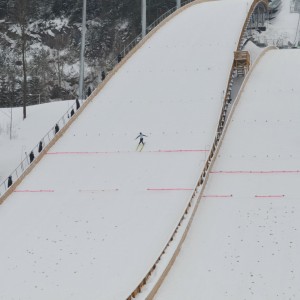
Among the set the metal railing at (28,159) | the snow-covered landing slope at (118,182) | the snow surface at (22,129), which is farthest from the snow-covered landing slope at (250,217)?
the snow surface at (22,129)

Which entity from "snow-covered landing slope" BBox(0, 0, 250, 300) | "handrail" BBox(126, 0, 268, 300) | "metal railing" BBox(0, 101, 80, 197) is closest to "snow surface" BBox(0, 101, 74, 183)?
"metal railing" BBox(0, 101, 80, 197)

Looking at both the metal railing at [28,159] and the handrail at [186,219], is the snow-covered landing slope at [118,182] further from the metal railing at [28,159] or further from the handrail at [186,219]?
the metal railing at [28,159]

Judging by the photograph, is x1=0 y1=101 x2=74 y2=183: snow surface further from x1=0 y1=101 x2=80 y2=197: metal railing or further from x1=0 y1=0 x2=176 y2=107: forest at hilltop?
x1=0 y1=0 x2=176 y2=107: forest at hilltop

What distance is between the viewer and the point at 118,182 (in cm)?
2119

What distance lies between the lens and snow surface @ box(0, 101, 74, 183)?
2855cm

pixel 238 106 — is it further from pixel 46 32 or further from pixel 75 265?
pixel 46 32

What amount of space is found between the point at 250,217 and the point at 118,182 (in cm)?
507

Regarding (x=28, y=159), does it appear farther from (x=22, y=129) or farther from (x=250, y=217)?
(x=250, y=217)

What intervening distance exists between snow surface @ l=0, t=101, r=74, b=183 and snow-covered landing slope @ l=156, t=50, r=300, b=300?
30.9 feet

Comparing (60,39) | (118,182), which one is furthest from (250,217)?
(60,39)

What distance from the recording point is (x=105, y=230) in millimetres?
17891

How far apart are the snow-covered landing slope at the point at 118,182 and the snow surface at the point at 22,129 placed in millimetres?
3279

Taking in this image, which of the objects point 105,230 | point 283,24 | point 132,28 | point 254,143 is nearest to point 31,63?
point 132,28

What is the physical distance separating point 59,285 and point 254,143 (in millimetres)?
10889
